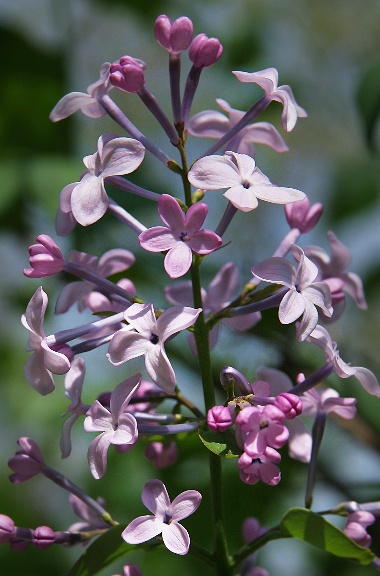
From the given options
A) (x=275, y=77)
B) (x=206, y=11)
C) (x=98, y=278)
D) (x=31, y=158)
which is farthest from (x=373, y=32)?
(x=98, y=278)

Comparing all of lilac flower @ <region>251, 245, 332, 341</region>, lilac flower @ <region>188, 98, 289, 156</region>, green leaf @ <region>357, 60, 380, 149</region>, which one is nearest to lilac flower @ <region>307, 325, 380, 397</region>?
lilac flower @ <region>251, 245, 332, 341</region>

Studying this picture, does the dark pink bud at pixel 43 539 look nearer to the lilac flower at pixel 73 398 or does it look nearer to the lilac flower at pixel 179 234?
the lilac flower at pixel 73 398

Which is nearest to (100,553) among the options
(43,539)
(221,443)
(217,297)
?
(43,539)

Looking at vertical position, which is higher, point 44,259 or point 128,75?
point 128,75

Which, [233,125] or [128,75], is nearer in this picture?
[128,75]

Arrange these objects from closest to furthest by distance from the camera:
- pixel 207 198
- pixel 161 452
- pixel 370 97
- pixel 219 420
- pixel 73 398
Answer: pixel 219 420 < pixel 73 398 < pixel 161 452 < pixel 370 97 < pixel 207 198

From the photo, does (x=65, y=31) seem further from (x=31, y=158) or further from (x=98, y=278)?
(x=98, y=278)

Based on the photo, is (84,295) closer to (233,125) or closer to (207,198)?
(233,125)
